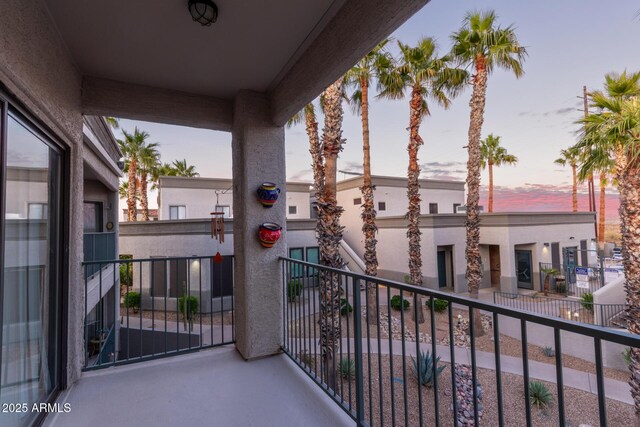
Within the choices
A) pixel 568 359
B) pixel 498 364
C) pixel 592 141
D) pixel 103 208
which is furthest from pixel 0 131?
pixel 568 359

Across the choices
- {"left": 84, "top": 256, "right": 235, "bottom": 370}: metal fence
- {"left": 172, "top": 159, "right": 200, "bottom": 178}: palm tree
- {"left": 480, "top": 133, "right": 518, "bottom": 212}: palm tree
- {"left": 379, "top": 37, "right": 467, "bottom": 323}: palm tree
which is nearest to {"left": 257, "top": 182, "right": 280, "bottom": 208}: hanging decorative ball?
{"left": 84, "top": 256, "right": 235, "bottom": 370}: metal fence

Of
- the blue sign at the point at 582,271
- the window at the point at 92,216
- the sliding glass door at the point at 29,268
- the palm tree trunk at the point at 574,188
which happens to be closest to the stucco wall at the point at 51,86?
the sliding glass door at the point at 29,268

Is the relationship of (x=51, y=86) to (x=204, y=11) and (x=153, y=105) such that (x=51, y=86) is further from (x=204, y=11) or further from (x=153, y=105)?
(x=204, y=11)

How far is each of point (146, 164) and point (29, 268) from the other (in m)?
14.3

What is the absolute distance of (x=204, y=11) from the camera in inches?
67.6

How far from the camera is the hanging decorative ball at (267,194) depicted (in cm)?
270

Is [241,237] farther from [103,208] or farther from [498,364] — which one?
[103,208]

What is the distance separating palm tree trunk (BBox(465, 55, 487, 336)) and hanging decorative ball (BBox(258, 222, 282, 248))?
6775 millimetres

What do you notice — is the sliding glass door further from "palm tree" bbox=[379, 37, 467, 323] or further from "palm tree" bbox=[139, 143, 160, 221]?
"palm tree" bbox=[139, 143, 160, 221]

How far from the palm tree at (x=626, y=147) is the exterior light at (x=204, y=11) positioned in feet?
21.1

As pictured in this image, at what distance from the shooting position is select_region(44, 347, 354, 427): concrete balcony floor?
6.23ft

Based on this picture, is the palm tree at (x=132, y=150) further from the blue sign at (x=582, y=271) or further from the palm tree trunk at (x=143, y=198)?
the blue sign at (x=582, y=271)

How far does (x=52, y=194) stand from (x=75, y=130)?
60 centimetres

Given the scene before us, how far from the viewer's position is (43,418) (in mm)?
1894
